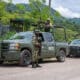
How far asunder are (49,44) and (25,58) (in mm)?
2464

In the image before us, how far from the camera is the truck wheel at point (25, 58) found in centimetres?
1830

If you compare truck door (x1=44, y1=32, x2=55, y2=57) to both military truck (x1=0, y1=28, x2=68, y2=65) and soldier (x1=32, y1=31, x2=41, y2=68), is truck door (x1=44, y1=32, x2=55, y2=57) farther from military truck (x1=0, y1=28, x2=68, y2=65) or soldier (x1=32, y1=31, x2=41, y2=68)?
soldier (x1=32, y1=31, x2=41, y2=68)

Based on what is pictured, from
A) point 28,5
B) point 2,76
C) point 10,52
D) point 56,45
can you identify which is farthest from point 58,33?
point 28,5

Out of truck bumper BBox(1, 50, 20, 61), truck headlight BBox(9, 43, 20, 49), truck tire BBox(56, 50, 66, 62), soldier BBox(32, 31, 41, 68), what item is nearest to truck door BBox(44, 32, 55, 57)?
Result: truck tire BBox(56, 50, 66, 62)

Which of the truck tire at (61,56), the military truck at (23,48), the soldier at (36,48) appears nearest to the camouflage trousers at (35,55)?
the soldier at (36,48)

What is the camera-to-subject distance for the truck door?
67.1ft

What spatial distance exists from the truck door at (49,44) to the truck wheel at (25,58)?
6.26 ft

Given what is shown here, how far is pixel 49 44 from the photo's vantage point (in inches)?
810

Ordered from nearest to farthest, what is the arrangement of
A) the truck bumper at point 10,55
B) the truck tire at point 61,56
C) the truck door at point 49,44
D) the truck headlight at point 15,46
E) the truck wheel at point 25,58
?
the truck bumper at point 10,55 < the truck headlight at point 15,46 < the truck wheel at point 25,58 < the truck door at point 49,44 < the truck tire at point 61,56

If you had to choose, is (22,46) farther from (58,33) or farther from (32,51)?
(58,33)

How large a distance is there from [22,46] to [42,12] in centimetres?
1758

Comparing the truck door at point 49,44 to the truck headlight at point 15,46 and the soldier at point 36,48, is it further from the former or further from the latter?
the truck headlight at point 15,46

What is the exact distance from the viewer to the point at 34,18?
35250 mm

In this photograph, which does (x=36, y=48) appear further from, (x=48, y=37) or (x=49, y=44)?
(x=48, y=37)
